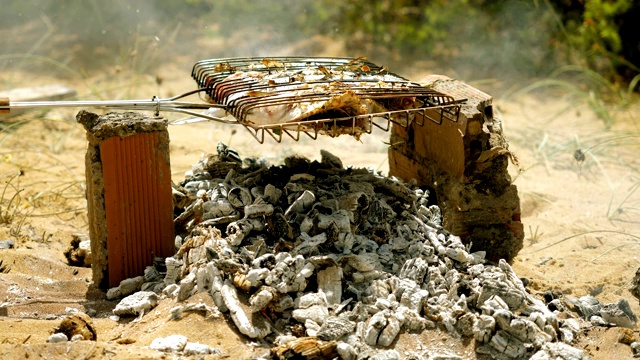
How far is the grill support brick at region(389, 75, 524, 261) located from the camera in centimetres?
448

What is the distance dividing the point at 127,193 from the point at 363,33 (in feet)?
22.2

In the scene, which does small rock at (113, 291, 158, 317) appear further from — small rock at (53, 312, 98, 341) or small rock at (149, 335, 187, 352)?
small rock at (149, 335, 187, 352)

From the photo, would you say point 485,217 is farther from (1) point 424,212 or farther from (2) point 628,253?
(2) point 628,253

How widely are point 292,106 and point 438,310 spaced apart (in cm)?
121

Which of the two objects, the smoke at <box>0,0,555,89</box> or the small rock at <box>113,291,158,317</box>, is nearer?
the small rock at <box>113,291,158,317</box>

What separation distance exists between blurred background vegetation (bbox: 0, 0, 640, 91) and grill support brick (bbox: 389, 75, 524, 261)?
15.6 feet

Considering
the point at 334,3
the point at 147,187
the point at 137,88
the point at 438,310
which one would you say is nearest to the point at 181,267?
the point at 147,187

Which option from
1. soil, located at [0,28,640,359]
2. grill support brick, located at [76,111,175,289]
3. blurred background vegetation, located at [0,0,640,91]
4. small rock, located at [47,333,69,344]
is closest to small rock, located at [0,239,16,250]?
soil, located at [0,28,640,359]

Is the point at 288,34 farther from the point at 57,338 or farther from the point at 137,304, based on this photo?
the point at 57,338

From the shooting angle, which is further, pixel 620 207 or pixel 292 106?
pixel 620 207

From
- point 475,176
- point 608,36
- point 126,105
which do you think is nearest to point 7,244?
point 126,105

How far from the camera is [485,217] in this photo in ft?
15.3

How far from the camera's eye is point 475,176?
4.58 metres

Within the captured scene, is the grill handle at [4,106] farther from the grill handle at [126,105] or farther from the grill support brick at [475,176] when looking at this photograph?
the grill support brick at [475,176]
